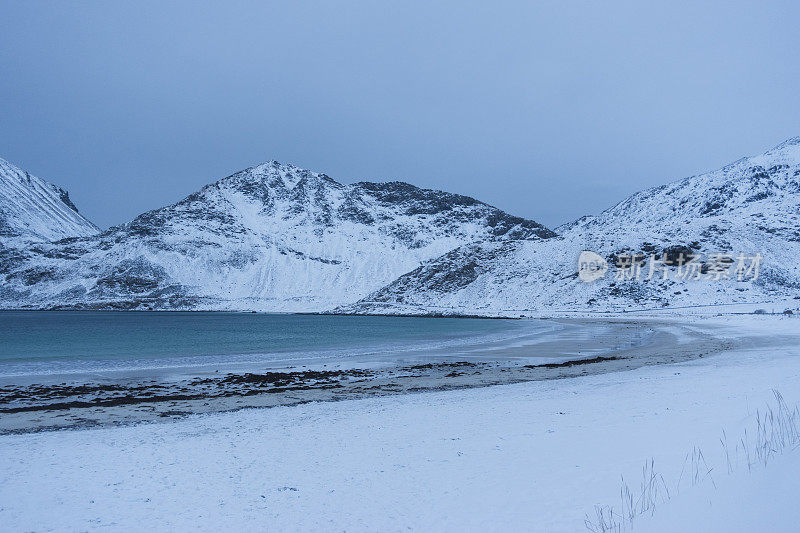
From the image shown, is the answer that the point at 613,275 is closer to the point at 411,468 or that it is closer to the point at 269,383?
the point at 269,383

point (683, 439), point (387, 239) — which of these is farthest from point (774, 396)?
point (387, 239)

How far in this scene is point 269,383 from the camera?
19.7 meters

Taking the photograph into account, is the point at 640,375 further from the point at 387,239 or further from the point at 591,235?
the point at 387,239

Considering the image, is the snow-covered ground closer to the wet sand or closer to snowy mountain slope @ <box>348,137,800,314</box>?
the wet sand

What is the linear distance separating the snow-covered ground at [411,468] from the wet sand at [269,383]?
211cm

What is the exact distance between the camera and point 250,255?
159m

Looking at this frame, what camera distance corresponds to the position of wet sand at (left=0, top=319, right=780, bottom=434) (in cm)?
1397

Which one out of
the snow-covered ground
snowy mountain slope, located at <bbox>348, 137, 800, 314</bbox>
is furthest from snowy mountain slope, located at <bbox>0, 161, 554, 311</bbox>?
the snow-covered ground

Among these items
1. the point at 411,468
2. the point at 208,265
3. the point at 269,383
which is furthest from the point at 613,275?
the point at 208,265

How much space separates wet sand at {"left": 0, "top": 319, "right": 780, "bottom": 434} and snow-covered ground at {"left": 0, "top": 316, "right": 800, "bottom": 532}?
6.92ft

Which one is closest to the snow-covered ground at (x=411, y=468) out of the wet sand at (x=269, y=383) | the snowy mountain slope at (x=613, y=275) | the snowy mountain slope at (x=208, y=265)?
the wet sand at (x=269, y=383)

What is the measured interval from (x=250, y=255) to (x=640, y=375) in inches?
5972

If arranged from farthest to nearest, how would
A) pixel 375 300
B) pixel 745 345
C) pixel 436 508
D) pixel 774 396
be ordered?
pixel 375 300 → pixel 745 345 → pixel 774 396 → pixel 436 508

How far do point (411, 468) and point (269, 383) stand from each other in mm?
12857
